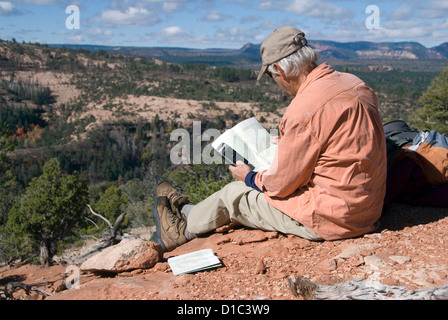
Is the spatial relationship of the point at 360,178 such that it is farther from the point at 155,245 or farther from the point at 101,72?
the point at 101,72

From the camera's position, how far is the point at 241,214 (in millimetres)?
3057

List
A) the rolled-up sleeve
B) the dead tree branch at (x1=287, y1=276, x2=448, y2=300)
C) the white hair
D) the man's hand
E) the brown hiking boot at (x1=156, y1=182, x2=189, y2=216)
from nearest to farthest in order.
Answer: the dead tree branch at (x1=287, y1=276, x2=448, y2=300) < the rolled-up sleeve < the white hair < the man's hand < the brown hiking boot at (x1=156, y1=182, x2=189, y2=216)

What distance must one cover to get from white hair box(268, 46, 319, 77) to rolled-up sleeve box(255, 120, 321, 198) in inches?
15.3

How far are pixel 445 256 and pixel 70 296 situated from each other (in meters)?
2.35

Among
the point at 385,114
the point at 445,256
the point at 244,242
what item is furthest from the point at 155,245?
the point at 385,114

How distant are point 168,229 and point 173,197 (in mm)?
355

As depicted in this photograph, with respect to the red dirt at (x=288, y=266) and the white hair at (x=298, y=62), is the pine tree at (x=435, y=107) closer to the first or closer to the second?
the red dirt at (x=288, y=266)

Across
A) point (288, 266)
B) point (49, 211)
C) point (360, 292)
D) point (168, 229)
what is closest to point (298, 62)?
point (288, 266)

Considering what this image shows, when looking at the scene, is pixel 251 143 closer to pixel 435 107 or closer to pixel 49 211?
pixel 49 211

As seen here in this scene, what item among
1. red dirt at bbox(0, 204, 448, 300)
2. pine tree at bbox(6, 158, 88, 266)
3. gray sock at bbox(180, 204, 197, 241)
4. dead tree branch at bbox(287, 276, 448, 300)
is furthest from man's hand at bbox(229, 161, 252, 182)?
pine tree at bbox(6, 158, 88, 266)

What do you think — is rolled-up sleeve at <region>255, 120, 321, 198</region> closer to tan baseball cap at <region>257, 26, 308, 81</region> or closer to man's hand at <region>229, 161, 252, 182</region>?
man's hand at <region>229, 161, 252, 182</region>

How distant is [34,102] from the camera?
82.9 m

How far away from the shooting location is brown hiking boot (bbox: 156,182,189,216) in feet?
11.6

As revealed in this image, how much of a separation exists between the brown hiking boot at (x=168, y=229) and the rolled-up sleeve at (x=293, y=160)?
1.07 meters
